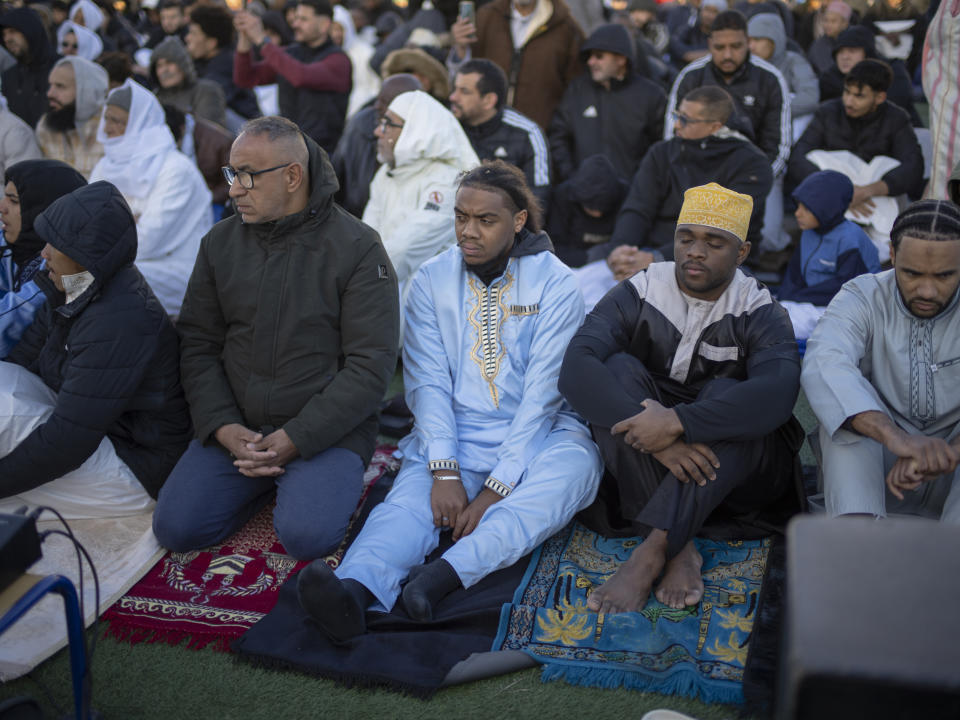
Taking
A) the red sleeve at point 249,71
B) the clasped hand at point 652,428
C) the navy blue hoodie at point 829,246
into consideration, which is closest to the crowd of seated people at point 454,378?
the clasped hand at point 652,428

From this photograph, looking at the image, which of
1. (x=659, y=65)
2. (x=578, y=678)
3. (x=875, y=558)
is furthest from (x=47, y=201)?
(x=659, y=65)

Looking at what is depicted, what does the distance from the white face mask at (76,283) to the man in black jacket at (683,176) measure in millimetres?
2966

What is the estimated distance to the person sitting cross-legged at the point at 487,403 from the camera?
3295 millimetres

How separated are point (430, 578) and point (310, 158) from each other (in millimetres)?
1654

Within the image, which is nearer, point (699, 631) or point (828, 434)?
point (699, 631)

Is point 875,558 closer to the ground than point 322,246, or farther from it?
closer to the ground

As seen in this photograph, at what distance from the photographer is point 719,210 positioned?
339 centimetres

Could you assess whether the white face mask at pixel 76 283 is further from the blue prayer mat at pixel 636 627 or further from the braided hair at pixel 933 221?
the braided hair at pixel 933 221

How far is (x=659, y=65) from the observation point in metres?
8.79

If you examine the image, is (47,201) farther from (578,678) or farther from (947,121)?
(947,121)

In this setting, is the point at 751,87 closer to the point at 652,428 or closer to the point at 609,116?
the point at 609,116

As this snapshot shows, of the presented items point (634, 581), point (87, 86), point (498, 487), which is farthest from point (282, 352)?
point (87, 86)

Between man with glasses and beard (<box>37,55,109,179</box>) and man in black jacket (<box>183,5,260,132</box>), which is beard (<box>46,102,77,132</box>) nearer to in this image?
man with glasses and beard (<box>37,55,109,179</box>)

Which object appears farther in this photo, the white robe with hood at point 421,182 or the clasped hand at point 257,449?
the white robe with hood at point 421,182
